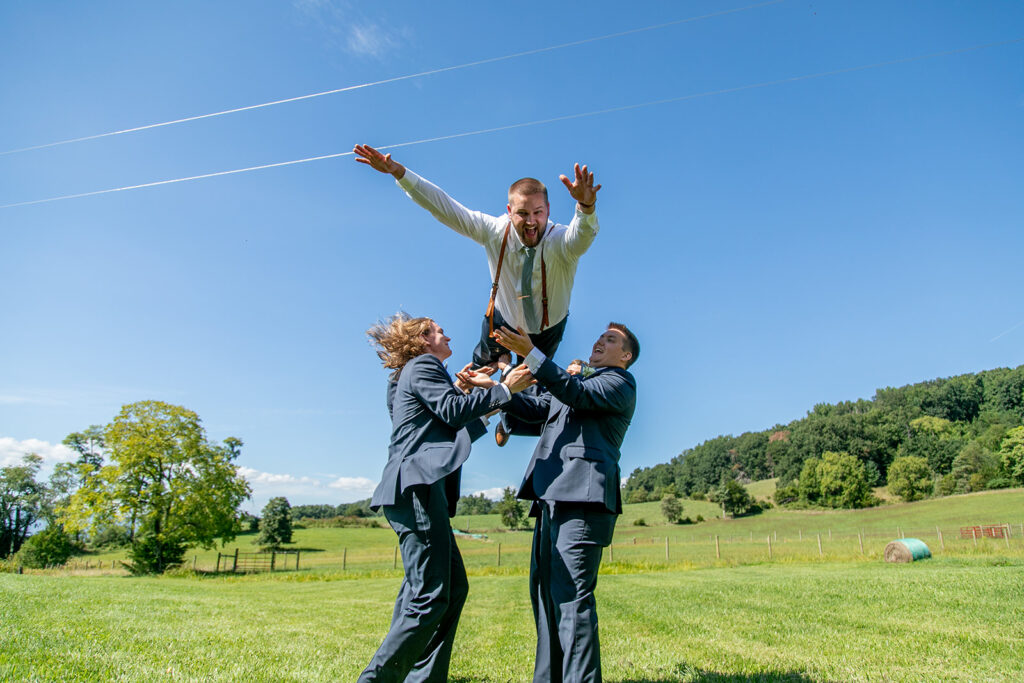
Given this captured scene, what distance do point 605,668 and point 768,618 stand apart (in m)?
4.18

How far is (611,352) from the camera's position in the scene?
177 inches

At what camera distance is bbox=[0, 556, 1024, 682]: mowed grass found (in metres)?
4.88

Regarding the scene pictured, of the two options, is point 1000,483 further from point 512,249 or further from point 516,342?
point 516,342

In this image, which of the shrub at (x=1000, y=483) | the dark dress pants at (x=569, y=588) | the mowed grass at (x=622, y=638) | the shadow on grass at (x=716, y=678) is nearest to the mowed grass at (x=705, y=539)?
the shrub at (x=1000, y=483)

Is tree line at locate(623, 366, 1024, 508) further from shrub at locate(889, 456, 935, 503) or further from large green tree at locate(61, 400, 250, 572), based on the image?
large green tree at locate(61, 400, 250, 572)

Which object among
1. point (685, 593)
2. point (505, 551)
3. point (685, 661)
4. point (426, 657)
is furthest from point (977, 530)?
point (426, 657)

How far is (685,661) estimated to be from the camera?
5.45 metres

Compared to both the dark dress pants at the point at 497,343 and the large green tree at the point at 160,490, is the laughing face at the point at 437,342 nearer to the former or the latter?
the dark dress pants at the point at 497,343

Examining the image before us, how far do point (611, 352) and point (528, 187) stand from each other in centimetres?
141

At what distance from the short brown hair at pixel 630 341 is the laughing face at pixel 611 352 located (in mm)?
33

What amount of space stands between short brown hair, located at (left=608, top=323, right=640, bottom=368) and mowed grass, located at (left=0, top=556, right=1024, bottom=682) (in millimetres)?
2649

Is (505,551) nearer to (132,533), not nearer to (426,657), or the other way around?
(132,533)

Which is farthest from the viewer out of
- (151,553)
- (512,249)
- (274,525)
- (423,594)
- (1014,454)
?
(1014,454)

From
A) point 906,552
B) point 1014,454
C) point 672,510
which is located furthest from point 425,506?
point 1014,454
